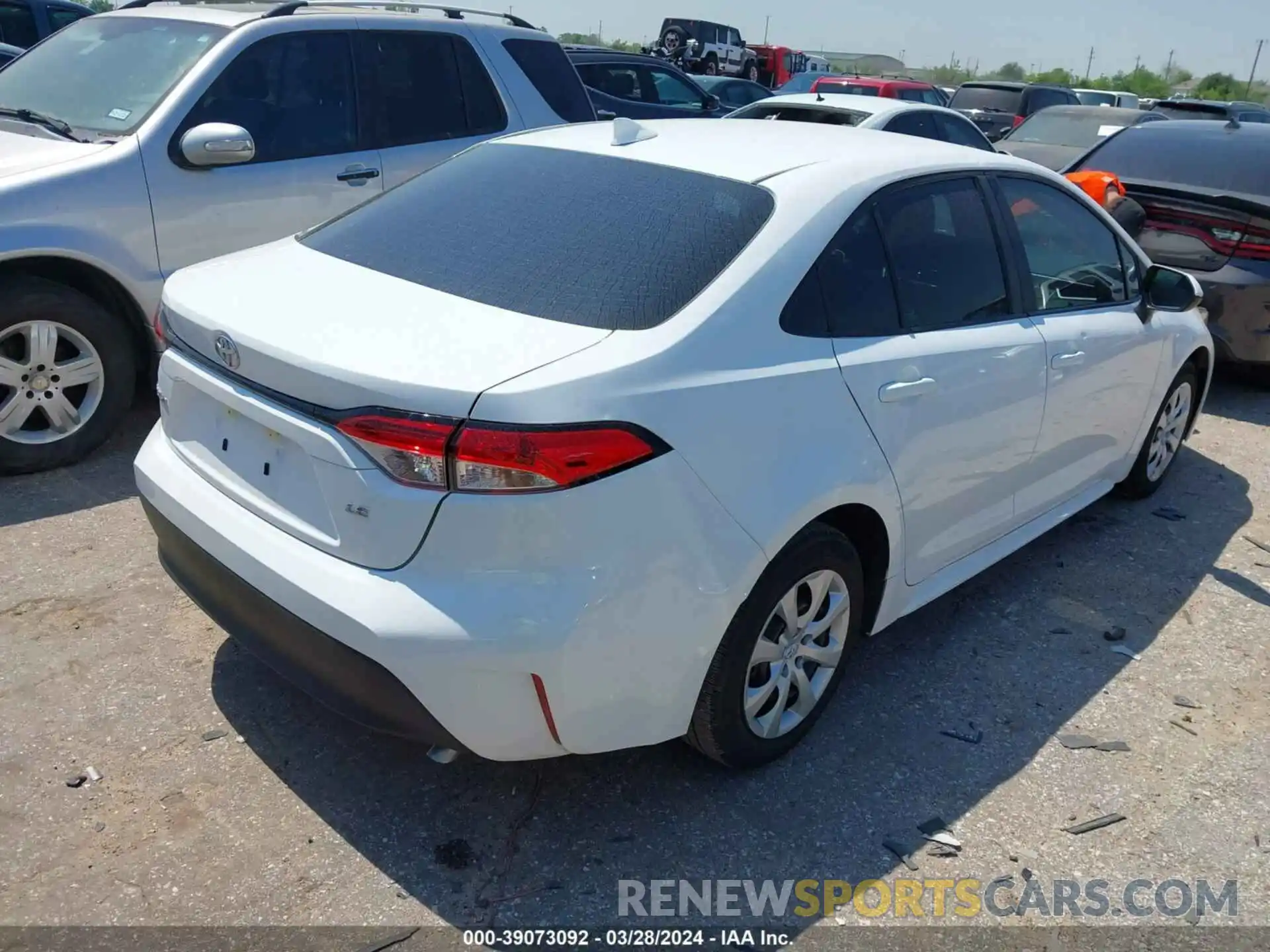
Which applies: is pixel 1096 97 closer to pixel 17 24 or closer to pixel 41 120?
pixel 17 24

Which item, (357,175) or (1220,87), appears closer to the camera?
(357,175)

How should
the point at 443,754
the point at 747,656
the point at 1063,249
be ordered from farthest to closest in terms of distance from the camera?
1. the point at 1063,249
2. the point at 747,656
3. the point at 443,754

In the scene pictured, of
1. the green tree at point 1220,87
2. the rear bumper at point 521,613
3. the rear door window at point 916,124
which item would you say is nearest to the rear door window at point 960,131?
the rear door window at point 916,124

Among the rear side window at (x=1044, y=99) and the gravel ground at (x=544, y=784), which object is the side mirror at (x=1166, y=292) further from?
the rear side window at (x=1044, y=99)

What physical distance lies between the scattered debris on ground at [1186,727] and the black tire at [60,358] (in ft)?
14.2

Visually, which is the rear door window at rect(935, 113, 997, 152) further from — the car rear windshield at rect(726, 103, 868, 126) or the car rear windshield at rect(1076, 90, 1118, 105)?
the car rear windshield at rect(1076, 90, 1118, 105)

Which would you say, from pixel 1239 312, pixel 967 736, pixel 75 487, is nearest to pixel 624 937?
pixel 967 736

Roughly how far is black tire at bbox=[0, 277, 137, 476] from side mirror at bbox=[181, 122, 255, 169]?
771 mm

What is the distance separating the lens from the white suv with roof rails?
454 cm

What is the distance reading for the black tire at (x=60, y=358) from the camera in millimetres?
4434

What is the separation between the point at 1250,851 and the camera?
9.83 feet

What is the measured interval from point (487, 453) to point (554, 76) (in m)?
4.83

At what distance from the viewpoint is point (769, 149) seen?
3338mm

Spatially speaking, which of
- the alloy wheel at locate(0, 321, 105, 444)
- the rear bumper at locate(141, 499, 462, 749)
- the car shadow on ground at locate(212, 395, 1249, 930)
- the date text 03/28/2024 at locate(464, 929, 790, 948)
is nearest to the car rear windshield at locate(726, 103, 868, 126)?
the alloy wheel at locate(0, 321, 105, 444)
